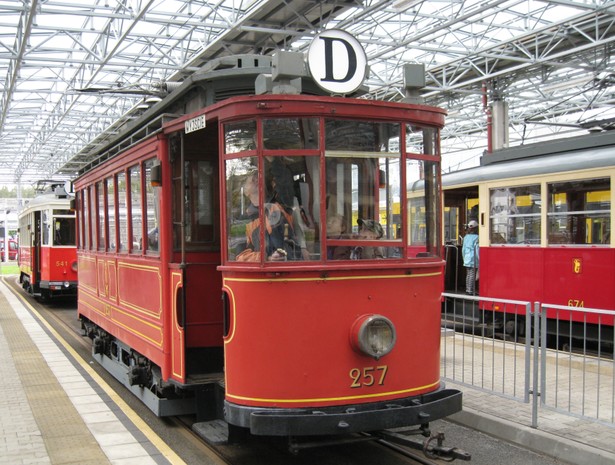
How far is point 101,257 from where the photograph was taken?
848 cm

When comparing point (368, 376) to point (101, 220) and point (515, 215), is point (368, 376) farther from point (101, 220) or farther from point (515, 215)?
point (515, 215)

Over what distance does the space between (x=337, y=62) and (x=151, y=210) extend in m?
2.46

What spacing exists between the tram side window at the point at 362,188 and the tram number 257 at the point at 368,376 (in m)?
0.82

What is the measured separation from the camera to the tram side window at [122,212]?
7.24 meters

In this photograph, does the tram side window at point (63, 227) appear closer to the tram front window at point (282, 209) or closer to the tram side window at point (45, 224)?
the tram side window at point (45, 224)

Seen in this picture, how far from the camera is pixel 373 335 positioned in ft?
15.3

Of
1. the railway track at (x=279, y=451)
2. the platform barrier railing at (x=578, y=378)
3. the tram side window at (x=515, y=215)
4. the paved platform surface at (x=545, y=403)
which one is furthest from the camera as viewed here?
the tram side window at (x=515, y=215)

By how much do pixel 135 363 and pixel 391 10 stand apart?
1193 centimetres

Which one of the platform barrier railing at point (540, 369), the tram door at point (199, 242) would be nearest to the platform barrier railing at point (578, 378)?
the platform barrier railing at point (540, 369)

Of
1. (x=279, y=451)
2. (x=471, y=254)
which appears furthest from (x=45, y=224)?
(x=279, y=451)

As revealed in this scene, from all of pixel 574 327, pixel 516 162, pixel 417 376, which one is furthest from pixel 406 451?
pixel 516 162

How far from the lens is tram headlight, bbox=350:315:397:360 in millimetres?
4582

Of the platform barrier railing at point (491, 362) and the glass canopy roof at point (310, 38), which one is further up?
the glass canopy roof at point (310, 38)

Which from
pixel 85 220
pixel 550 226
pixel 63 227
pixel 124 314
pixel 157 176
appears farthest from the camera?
pixel 63 227
